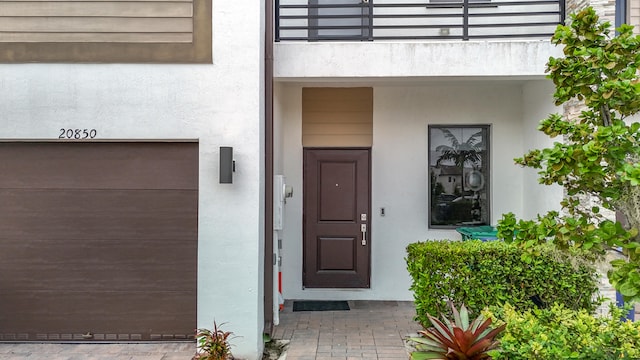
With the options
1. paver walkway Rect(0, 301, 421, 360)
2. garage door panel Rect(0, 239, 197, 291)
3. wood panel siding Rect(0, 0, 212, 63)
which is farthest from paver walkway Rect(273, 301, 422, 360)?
wood panel siding Rect(0, 0, 212, 63)

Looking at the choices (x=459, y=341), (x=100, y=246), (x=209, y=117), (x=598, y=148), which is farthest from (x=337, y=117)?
(x=598, y=148)

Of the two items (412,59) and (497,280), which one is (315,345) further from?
(412,59)

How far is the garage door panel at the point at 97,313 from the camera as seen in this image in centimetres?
482

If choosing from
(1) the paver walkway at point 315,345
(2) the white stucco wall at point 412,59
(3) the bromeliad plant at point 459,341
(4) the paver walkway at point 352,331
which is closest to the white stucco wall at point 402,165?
(4) the paver walkway at point 352,331

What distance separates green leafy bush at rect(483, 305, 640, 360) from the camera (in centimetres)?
287

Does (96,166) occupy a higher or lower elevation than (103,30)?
lower

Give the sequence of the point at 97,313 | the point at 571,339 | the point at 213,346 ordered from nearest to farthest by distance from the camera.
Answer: the point at 571,339, the point at 213,346, the point at 97,313

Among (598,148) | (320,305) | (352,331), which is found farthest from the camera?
(320,305)

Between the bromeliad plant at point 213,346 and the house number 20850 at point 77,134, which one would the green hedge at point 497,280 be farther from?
the house number 20850 at point 77,134

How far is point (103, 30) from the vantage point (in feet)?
15.5

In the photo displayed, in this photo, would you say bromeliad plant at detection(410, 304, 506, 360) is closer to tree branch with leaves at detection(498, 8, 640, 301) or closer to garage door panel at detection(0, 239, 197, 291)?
tree branch with leaves at detection(498, 8, 640, 301)

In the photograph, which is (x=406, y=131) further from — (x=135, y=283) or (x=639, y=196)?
(x=135, y=283)

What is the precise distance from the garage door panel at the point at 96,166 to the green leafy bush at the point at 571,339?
139 inches

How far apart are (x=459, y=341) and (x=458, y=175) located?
3636 mm
